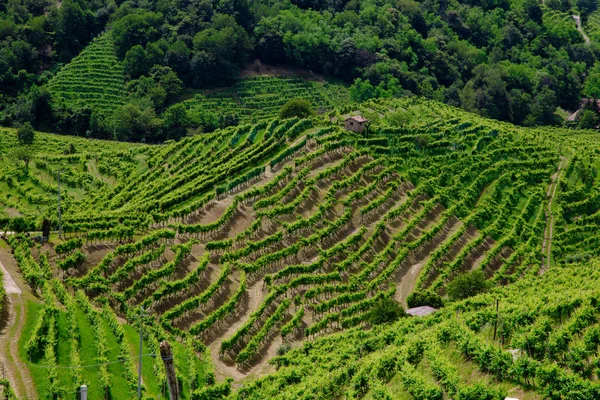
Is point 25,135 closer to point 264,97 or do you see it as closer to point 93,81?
point 93,81

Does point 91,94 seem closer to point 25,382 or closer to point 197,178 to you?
point 197,178

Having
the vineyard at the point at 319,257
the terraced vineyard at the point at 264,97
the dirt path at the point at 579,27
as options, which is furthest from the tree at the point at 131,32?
the dirt path at the point at 579,27

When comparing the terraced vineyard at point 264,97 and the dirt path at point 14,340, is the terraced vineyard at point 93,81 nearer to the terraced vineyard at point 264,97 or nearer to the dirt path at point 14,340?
the terraced vineyard at point 264,97

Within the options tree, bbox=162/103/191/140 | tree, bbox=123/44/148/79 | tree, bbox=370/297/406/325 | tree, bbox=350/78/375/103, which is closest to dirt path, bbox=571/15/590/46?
tree, bbox=350/78/375/103

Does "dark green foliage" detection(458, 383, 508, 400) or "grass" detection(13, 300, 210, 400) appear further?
"grass" detection(13, 300, 210, 400)

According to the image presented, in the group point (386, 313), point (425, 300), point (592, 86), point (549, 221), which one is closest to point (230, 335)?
point (386, 313)

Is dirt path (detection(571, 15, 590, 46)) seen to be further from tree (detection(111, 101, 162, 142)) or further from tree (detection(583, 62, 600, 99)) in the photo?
tree (detection(111, 101, 162, 142))
